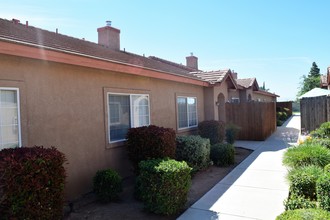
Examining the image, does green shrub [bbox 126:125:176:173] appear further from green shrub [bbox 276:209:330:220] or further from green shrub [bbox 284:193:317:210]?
green shrub [bbox 276:209:330:220]

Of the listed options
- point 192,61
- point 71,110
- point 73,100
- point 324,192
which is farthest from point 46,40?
point 192,61

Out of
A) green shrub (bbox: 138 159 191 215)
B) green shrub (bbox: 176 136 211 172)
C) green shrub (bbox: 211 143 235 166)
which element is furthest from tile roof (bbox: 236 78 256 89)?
green shrub (bbox: 138 159 191 215)

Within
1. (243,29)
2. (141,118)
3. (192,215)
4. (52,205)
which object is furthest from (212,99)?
(52,205)

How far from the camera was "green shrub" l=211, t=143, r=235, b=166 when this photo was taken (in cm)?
1072

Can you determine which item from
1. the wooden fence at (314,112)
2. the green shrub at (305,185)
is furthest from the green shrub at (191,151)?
the wooden fence at (314,112)

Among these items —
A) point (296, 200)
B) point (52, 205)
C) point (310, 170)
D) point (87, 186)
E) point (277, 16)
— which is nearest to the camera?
point (52, 205)

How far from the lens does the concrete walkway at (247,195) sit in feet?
19.2

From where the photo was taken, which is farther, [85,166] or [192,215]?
[85,166]

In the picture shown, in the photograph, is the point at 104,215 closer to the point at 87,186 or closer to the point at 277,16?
the point at 87,186

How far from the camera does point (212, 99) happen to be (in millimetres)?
15344

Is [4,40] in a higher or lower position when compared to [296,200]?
higher

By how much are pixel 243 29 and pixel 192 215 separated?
13.6 metres

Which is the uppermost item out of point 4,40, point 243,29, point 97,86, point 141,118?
Result: point 243,29

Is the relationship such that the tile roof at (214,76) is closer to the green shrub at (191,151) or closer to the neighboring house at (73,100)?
the neighboring house at (73,100)
